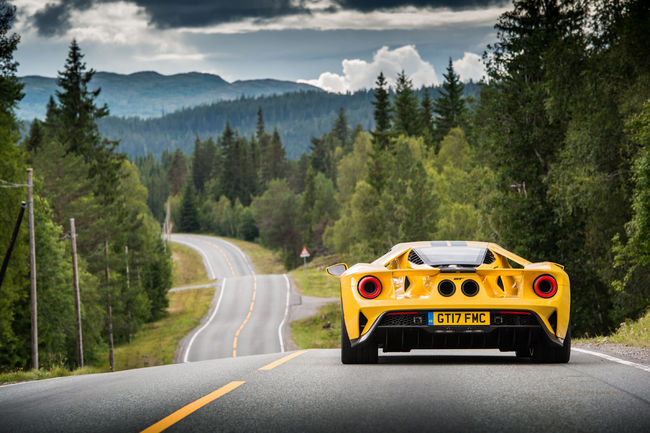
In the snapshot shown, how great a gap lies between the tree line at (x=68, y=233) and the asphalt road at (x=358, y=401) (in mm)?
24589

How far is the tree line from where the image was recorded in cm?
3091

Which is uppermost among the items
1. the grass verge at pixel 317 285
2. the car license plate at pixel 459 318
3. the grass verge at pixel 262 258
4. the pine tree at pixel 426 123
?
the pine tree at pixel 426 123

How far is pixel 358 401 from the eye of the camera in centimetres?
547

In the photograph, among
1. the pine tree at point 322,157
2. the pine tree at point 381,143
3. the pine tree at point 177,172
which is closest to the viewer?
the pine tree at point 381,143

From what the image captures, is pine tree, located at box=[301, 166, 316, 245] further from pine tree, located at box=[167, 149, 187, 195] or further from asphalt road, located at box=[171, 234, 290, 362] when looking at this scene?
pine tree, located at box=[167, 149, 187, 195]

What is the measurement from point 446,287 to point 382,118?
70.4 metres

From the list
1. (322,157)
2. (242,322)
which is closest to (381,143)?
(242,322)

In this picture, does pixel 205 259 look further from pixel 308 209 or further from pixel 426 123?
pixel 426 123

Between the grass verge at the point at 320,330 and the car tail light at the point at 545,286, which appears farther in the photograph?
Result: the grass verge at the point at 320,330

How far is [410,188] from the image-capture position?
52.9 m

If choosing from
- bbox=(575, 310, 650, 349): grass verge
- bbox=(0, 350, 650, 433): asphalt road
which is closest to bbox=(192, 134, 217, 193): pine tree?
bbox=(575, 310, 650, 349): grass verge

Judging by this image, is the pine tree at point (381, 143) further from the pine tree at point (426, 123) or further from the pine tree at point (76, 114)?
the pine tree at point (76, 114)

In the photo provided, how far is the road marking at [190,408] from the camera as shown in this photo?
15.3 ft

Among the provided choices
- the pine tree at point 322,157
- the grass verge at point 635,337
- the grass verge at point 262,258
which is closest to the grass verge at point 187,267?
the grass verge at point 262,258
